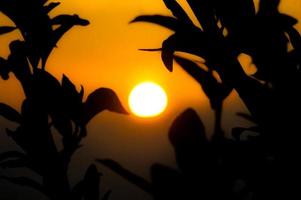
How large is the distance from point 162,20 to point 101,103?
340mm

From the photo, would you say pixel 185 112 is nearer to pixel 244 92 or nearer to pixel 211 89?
pixel 211 89

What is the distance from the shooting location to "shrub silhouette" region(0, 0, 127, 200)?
48.6 inches

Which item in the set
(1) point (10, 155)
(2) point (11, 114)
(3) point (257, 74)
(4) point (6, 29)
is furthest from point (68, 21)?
(3) point (257, 74)

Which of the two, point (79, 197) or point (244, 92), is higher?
point (244, 92)

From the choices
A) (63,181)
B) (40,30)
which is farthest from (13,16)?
(63,181)

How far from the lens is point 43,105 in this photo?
1.24 meters

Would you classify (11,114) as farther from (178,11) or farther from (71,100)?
(178,11)

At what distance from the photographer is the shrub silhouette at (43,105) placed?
1234mm

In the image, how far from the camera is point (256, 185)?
3.48ft

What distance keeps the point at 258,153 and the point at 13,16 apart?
84 cm

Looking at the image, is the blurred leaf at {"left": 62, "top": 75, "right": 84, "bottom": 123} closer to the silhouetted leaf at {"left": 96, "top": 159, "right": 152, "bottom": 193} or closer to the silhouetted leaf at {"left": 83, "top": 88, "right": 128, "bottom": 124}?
the silhouetted leaf at {"left": 83, "top": 88, "right": 128, "bottom": 124}

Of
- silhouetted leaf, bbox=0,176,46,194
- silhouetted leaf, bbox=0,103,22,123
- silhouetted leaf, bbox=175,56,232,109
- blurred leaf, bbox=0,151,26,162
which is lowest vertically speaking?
silhouetted leaf, bbox=0,176,46,194

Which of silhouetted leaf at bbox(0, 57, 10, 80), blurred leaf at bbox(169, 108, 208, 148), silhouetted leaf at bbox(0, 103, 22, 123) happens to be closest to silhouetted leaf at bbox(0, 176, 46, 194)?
silhouetted leaf at bbox(0, 103, 22, 123)

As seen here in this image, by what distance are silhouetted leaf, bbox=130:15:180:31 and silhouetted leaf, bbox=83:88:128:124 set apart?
0.24m
